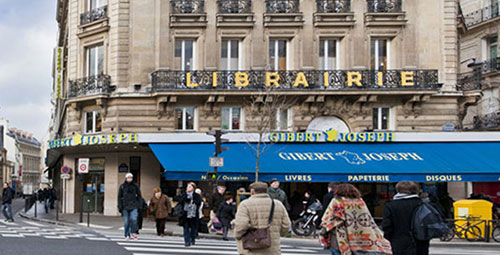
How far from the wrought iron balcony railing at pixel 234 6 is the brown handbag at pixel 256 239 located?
1901 cm

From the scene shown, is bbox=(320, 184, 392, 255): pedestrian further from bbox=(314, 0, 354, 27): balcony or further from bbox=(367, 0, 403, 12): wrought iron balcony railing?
bbox=(367, 0, 403, 12): wrought iron balcony railing

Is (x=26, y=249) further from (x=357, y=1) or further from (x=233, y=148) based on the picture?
(x=357, y=1)

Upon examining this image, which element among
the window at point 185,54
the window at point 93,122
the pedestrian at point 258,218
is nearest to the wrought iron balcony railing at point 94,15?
the window at point 185,54

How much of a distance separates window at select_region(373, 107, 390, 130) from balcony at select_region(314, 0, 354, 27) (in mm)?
3614

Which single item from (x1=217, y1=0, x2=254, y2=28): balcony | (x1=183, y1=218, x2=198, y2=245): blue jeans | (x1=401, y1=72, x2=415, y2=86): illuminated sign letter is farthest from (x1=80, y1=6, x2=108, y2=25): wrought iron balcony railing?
(x1=183, y1=218, x2=198, y2=245): blue jeans

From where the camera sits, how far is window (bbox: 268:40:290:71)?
2576 centimetres

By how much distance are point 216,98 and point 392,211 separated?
17.6 m

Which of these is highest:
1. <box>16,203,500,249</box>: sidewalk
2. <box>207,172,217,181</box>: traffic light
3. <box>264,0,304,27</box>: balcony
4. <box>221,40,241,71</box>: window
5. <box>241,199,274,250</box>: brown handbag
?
<box>264,0,304,27</box>: balcony

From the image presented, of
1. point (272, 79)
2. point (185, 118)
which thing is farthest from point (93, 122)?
point (272, 79)

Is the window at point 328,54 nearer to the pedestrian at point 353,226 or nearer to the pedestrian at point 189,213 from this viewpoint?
the pedestrian at point 189,213

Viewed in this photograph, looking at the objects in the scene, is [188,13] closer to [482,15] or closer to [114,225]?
[114,225]

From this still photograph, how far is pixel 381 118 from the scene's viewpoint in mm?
25906

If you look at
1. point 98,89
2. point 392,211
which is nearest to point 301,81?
point 98,89

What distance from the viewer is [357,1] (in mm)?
25750
